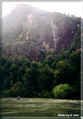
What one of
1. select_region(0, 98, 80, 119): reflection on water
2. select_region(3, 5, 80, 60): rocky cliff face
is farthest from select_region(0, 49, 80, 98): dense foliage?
select_region(3, 5, 80, 60): rocky cliff face

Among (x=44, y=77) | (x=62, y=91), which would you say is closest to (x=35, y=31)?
(x=44, y=77)

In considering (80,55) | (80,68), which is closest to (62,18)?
(80,55)

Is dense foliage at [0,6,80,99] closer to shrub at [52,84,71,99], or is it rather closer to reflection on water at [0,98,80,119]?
shrub at [52,84,71,99]

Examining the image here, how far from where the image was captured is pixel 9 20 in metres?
5.55

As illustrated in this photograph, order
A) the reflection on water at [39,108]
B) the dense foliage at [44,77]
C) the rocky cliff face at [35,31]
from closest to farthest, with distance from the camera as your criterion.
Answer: the reflection on water at [39,108] → the dense foliage at [44,77] → the rocky cliff face at [35,31]

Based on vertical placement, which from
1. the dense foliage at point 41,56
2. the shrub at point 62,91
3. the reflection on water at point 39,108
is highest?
the dense foliage at point 41,56

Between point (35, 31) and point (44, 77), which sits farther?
point (35, 31)

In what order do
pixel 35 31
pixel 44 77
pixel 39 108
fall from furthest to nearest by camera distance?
1. pixel 35 31
2. pixel 44 77
3. pixel 39 108

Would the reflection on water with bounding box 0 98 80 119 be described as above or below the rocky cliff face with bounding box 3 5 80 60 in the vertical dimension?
below

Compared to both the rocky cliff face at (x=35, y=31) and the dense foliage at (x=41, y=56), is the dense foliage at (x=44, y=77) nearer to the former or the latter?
the dense foliage at (x=41, y=56)

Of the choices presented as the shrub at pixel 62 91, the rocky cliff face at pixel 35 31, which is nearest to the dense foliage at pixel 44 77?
the shrub at pixel 62 91

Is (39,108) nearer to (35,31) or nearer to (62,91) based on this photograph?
(62,91)

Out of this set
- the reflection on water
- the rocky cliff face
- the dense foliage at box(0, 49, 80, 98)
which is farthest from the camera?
the rocky cliff face

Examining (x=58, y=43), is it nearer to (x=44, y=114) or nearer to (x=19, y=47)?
(x=19, y=47)
